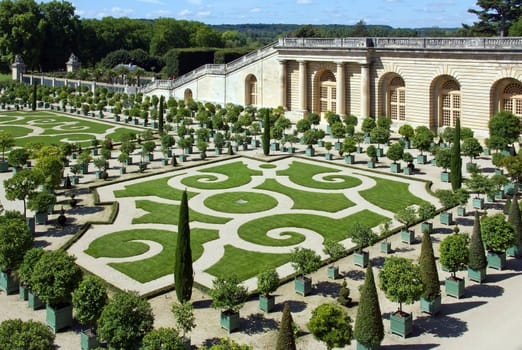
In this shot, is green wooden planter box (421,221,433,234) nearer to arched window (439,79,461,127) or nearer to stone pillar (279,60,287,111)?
arched window (439,79,461,127)

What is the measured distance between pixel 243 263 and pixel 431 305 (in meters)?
9.19

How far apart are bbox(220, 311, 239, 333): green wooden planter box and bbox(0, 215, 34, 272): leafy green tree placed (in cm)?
954

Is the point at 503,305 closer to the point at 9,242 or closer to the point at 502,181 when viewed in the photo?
the point at 502,181

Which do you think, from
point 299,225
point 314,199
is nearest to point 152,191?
point 314,199

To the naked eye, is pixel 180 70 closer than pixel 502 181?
No

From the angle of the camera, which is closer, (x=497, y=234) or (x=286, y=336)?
(x=286, y=336)

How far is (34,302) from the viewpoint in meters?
24.5

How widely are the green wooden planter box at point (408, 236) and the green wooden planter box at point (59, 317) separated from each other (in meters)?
17.0

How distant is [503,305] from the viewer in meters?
24.3

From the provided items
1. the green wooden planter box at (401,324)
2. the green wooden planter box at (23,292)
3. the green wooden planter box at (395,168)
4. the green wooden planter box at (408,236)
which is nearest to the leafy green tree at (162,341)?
the green wooden planter box at (401,324)

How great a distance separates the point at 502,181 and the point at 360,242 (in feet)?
42.7

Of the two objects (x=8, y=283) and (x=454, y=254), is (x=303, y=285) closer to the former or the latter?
(x=454, y=254)

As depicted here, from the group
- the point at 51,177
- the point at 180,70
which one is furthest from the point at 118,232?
the point at 180,70

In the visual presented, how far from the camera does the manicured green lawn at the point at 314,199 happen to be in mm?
37375
